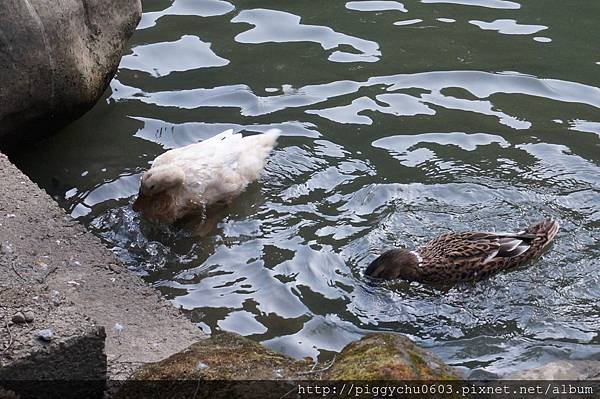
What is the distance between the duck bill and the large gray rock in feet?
4.09

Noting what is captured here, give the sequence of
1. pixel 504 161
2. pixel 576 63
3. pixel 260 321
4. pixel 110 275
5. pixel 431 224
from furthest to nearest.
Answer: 1. pixel 576 63
2. pixel 504 161
3. pixel 431 224
4. pixel 260 321
5. pixel 110 275

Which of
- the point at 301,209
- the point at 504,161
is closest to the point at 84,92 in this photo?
the point at 301,209

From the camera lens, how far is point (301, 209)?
25.5 ft

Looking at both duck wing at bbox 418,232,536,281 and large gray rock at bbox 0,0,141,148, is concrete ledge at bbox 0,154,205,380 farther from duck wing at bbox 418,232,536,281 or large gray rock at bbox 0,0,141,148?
duck wing at bbox 418,232,536,281

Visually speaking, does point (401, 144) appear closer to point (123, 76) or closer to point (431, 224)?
point (431, 224)

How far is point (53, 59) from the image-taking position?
817 centimetres

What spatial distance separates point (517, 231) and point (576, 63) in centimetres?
303

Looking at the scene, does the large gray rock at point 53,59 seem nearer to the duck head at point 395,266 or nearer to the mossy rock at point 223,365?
the duck head at point 395,266

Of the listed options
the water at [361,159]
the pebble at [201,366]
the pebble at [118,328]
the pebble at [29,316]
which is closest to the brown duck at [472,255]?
the water at [361,159]

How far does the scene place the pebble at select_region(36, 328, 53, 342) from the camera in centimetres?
457

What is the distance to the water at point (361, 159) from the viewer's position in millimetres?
6586

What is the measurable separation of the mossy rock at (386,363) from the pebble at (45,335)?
50.6 inches

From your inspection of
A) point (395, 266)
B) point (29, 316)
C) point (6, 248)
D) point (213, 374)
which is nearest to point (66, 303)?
point (29, 316)

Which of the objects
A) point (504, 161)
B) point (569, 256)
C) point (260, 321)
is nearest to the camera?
point (260, 321)
